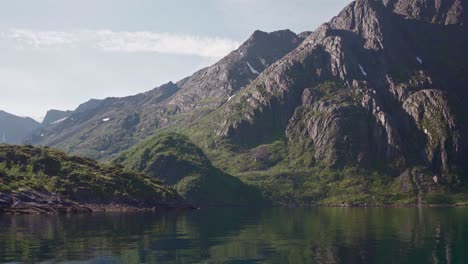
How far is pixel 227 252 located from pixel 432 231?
237ft

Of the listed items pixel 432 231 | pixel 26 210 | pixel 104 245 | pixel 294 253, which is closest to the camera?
pixel 294 253

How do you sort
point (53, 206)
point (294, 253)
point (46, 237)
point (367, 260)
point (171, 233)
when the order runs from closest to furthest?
point (367, 260) → point (294, 253) → point (46, 237) → point (171, 233) → point (53, 206)


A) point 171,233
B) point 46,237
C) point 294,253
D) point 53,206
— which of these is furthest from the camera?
point 53,206

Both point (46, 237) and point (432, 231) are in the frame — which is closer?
point (46, 237)

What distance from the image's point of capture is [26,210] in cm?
18338

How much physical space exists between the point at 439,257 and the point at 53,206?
156 m

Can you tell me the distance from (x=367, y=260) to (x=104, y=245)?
5172 centimetres

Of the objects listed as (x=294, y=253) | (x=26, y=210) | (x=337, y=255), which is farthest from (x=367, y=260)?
(x=26, y=210)

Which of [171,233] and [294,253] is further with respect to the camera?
[171,233]

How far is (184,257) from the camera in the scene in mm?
84125

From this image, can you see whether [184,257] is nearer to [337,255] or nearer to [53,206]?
[337,255]

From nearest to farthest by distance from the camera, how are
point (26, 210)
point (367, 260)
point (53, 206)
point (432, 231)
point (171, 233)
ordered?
point (367, 260), point (171, 233), point (432, 231), point (26, 210), point (53, 206)

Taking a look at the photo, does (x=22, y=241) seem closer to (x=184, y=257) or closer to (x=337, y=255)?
(x=184, y=257)

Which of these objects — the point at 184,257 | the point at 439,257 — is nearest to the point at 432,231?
the point at 439,257
